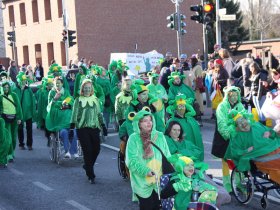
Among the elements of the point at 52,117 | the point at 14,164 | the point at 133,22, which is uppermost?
the point at 133,22

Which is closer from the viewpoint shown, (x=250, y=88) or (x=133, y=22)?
(x=250, y=88)

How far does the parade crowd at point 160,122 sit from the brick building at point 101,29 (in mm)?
21072

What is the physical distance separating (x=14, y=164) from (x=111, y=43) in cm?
2905

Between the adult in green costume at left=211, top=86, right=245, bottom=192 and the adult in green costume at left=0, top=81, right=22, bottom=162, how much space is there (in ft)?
19.9

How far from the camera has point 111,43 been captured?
42562 mm

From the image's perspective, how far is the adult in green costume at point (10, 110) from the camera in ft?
47.1

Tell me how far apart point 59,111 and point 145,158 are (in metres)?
6.97

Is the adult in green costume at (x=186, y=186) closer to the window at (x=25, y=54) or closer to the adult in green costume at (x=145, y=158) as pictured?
the adult in green costume at (x=145, y=158)

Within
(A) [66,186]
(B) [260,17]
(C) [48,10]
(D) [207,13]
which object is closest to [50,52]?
(C) [48,10]

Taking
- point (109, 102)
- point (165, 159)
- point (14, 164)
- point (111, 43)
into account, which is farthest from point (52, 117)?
point (111, 43)

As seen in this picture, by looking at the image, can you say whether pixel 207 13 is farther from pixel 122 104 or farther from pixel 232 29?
pixel 232 29

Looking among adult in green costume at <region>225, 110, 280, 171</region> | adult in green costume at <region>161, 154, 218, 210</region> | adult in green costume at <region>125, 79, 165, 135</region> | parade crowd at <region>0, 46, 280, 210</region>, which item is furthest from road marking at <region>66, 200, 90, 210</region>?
adult in green costume at <region>161, 154, 218, 210</region>

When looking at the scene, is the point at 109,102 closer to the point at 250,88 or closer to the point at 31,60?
the point at 250,88

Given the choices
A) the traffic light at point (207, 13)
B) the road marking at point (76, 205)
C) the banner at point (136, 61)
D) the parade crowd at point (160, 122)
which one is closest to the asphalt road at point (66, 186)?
the road marking at point (76, 205)
